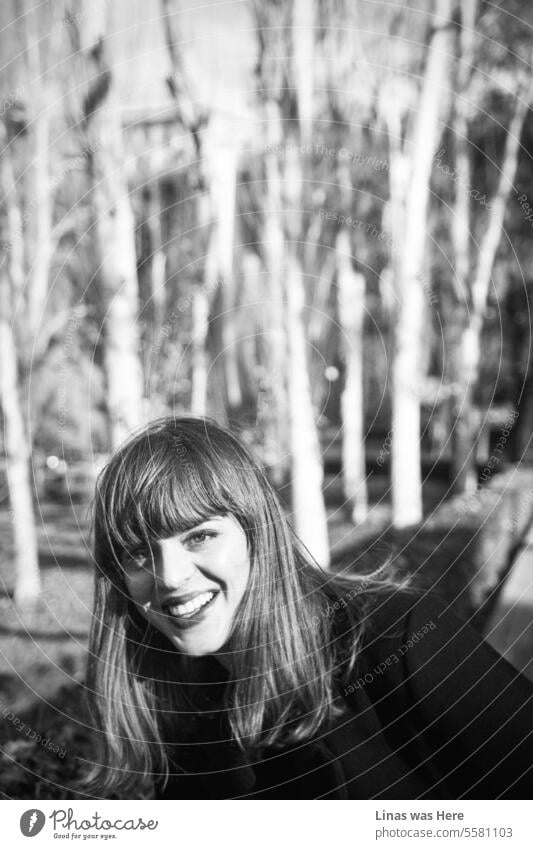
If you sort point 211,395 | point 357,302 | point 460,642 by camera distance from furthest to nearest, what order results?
point 357,302
point 211,395
point 460,642

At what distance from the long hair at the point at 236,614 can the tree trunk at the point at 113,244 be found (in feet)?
6.30

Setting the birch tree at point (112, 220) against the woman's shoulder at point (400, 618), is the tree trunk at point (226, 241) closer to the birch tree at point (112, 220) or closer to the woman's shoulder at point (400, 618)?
the birch tree at point (112, 220)

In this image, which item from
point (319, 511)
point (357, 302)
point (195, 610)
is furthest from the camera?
point (357, 302)

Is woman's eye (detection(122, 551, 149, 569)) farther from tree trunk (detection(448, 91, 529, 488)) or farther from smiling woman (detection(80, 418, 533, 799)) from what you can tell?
tree trunk (detection(448, 91, 529, 488))

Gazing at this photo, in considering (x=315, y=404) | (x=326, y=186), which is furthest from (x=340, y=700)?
(x=326, y=186)

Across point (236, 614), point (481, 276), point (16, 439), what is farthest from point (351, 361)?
point (236, 614)

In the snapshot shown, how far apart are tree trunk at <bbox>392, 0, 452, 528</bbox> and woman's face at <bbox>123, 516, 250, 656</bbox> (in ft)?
16.3

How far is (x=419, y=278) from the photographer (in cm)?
634

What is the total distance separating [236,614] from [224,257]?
12.3 feet

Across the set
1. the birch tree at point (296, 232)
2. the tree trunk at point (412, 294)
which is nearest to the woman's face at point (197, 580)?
the birch tree at point (296, 232)

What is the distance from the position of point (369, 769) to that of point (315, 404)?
12.3ft

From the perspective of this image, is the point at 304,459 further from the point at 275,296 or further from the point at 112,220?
the point at 112,220
